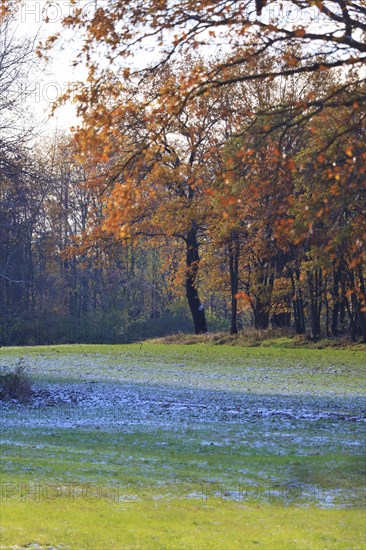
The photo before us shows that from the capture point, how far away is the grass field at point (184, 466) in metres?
8.27

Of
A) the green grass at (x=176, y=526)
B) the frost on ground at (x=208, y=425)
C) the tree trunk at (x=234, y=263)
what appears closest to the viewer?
the green grass at (x=176, y=526)

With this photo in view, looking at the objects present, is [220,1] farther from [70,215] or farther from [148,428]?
[70,215]

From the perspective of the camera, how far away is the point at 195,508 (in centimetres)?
910

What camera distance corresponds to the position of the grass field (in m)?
8.27

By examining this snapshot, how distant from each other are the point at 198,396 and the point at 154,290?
138ft

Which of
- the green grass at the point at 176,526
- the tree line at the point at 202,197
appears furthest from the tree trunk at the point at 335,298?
the green grass at the point at 176,526

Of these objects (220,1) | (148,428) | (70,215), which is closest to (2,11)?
(220,1)

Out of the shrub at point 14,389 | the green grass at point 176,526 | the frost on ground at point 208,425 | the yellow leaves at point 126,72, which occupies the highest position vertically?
the yellow leaves at point 126,72

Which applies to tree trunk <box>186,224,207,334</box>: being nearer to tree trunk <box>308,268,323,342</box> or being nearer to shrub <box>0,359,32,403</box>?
tree trunk <box>308,268,323,342</box>

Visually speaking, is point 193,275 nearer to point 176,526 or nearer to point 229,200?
point 229,200

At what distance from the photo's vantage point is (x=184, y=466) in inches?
447

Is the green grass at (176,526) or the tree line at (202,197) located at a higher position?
the tree line at (202,197)

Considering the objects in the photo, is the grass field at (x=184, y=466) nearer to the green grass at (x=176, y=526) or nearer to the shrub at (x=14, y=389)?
the green grass at (x=176, y=526)

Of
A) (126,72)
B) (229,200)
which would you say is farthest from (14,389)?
(229,200)
